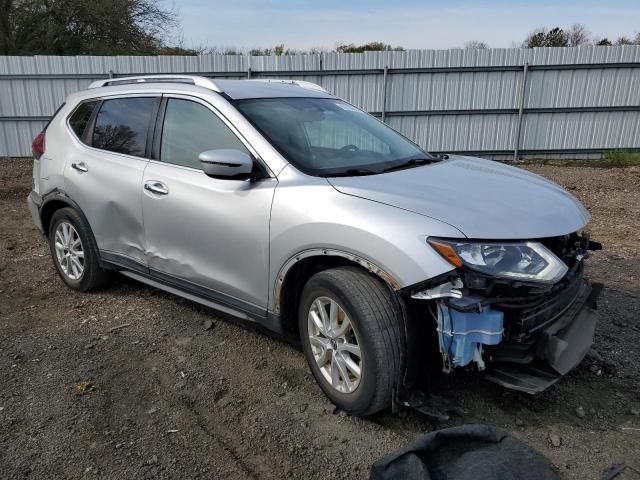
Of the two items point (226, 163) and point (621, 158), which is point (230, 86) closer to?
point (226, 163)

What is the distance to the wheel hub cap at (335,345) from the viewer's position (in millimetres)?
2752

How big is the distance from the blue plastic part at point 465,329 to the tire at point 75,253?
3.07m

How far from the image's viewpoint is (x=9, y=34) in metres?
17.9

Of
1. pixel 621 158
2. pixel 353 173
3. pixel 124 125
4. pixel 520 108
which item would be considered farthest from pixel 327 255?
A: pixel 621 158

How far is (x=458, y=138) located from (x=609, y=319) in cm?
943

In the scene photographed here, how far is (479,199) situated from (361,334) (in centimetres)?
93

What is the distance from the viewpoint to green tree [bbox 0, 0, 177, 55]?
18438 millimetres

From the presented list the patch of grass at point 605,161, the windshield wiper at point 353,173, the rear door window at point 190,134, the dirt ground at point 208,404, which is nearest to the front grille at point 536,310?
the dirt ground at point 208,404

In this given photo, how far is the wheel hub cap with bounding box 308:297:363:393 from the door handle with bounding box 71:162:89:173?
8.04 feet

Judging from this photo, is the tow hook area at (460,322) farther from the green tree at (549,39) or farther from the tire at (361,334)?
the green tree at (549,39)

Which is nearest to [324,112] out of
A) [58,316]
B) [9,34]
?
[58,316]

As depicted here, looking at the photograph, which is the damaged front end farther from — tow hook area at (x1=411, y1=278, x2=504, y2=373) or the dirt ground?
the dirt ground

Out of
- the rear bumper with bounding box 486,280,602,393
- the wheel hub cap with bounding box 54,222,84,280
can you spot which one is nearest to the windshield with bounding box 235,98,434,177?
the rear bumper with bounding box 486,280,602,393

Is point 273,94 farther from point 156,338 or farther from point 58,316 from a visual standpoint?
point 58,316
